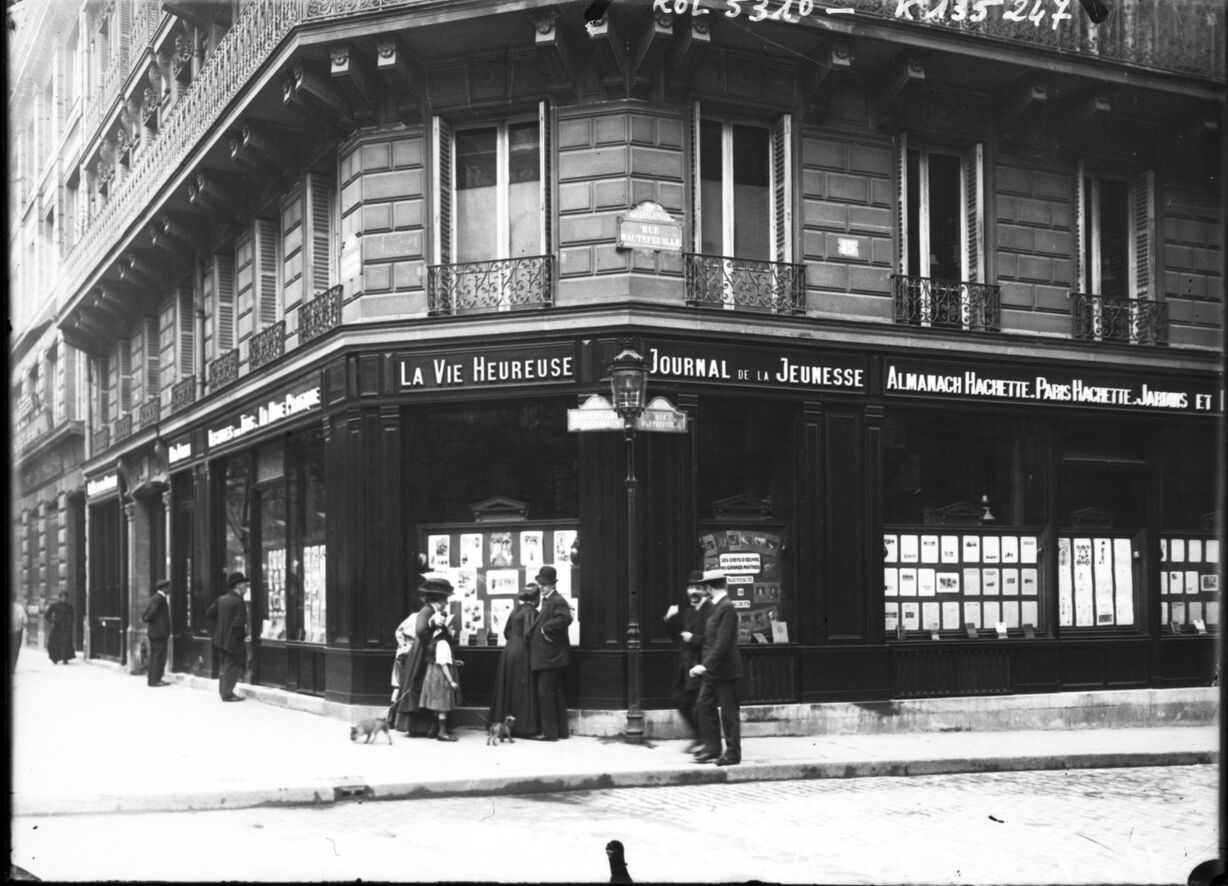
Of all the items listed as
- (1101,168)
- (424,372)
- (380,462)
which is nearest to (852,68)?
(1101,168)

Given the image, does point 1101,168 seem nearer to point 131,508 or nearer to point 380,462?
point 380,462

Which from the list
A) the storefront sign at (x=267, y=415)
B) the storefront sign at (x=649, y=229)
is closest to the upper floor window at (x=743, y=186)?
the storefront sign at (x=649, y=229)

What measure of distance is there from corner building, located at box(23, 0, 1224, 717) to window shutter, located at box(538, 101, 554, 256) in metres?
0.04

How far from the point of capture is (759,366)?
51.2 feet

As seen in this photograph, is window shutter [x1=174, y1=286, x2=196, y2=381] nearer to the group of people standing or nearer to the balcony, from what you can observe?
the group of people standing

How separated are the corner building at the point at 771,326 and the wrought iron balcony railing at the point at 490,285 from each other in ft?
0.16

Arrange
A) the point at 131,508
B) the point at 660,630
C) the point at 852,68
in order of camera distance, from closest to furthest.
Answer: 1. the point at 660,630
2. the point at 852,68
3. the point at 131,508

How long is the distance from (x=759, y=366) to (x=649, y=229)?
2.05 metres

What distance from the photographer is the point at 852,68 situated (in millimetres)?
16016

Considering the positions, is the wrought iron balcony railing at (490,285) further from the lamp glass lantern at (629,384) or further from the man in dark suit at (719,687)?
the man in dark suit at (719,687)

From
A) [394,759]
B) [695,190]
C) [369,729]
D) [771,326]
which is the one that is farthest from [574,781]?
[695,190]

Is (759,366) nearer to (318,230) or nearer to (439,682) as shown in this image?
(439,682)

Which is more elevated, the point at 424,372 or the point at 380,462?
the point at 424,372

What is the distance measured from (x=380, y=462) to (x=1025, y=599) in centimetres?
829
